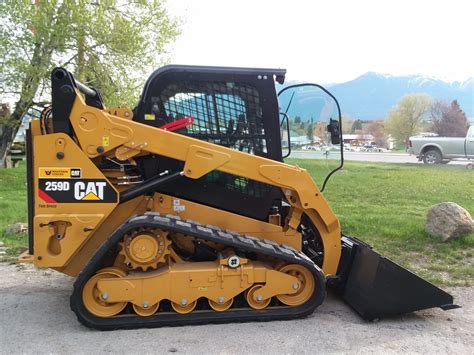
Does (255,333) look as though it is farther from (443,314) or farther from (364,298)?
(443,314)

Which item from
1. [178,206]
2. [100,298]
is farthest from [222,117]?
[100,298]

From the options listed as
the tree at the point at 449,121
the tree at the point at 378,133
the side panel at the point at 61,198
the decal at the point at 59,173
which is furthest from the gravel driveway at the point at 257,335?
the tree at the point at 378,133

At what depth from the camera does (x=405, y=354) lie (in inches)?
152

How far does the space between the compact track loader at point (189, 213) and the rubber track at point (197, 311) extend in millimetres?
11

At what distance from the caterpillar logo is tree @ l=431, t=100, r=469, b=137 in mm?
50789

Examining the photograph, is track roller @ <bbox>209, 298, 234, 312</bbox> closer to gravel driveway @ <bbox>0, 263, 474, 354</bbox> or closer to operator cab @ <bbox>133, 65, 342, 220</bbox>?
gravel driveway @ <bbox>0, 263, 474, 354</bbox>

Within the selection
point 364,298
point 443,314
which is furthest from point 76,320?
point 443,314

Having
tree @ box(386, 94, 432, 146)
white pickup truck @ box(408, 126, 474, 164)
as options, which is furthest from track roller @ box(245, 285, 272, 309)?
tree @ box(386, 94, 432, 146)

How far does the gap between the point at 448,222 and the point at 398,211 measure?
264 cm

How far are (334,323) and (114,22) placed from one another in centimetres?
→ 1497

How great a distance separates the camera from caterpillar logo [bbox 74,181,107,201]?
4438 mm

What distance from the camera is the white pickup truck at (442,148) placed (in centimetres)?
2170

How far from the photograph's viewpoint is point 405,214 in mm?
9586

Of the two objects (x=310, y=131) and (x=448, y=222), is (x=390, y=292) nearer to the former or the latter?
(x=310, y=131)
